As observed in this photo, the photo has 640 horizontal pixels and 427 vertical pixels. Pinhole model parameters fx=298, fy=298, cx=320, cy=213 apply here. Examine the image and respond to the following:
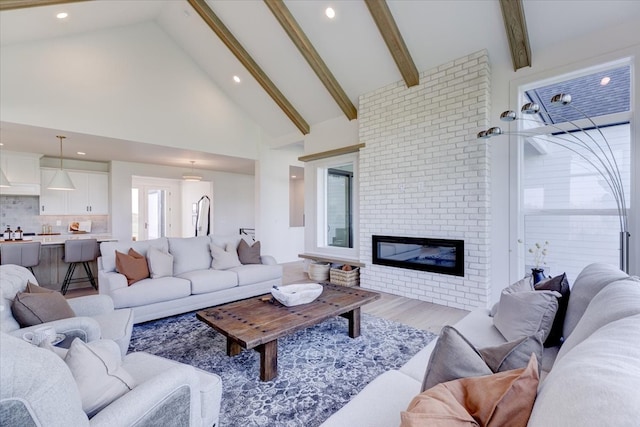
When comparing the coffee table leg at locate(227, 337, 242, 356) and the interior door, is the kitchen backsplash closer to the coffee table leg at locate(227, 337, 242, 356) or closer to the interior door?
the interior door

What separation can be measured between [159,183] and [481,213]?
8668 mm

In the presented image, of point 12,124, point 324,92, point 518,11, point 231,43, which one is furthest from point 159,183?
point 518,11

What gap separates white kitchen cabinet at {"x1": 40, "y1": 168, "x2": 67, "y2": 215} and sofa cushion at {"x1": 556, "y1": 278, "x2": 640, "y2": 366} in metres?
8.58

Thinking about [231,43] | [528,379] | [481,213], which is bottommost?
[528,379]

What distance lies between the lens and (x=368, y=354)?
2.66 m

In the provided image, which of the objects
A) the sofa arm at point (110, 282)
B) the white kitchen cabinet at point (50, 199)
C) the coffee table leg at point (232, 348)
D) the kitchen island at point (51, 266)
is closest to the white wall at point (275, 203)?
the kitchen island at point (51, 266)

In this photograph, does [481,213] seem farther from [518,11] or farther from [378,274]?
[518,11]

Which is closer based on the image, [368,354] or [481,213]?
[368,354]

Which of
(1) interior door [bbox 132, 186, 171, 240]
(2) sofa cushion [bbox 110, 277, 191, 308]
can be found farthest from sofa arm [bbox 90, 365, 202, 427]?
(1) interior door [bbox 132, 186, 171, 240]

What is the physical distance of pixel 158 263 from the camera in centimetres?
372

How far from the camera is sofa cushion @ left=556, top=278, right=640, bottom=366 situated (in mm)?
1054

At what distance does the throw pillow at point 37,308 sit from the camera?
1.87 metres

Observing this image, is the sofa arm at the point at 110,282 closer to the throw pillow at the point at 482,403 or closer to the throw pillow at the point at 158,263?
the throw pillow at the point at 158,263

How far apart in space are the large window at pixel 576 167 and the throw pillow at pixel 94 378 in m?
4.18
